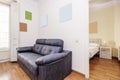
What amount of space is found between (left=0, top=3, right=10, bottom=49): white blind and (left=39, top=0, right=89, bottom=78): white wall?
193 centimetres

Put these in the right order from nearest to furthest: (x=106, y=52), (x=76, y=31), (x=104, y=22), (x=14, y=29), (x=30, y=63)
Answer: (x=30, y=63), (x=76, y=31), (x=14, y=29), (x=106, y=52), (x=104, y=22)

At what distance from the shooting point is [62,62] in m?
1.92

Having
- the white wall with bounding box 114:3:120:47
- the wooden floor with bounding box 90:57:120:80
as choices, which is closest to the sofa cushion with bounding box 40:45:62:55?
the wooden floor with bounding box 90:57:120:80

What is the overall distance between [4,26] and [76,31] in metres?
2.90

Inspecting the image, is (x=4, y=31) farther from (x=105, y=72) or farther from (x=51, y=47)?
(x=105, y=72)

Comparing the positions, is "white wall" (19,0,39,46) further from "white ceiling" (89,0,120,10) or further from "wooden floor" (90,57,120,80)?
"wooden floor" (90,57,120,80)

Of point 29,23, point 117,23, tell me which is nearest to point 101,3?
point 117,23

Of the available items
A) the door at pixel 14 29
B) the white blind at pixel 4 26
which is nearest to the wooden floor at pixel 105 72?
the door at pixel 14 29

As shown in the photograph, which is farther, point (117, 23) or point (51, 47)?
point (117, 23)

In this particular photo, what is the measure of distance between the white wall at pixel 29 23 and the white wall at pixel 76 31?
127 centimetres

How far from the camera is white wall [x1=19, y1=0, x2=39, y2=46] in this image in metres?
3.58

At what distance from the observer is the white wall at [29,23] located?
3.58 metres

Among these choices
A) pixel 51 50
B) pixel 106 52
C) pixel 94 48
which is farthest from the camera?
pixel 106 52

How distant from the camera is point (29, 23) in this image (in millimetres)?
3828
